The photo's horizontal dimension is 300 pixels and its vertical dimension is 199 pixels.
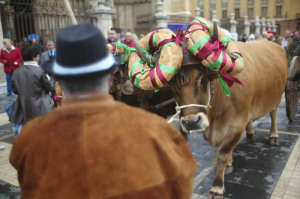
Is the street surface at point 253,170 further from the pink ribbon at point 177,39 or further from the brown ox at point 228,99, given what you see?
the pink ribbon at point 177,39

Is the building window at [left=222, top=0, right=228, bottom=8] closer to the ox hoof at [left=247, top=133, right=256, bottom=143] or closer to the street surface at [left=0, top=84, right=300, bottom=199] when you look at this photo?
the street surface at [left=0, top=84, right=300, bottom=199]

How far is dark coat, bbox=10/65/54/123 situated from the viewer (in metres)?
4.26

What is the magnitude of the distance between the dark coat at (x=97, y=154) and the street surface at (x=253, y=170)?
95.3 inches

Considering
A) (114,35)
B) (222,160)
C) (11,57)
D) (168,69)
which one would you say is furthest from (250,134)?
(11,57)

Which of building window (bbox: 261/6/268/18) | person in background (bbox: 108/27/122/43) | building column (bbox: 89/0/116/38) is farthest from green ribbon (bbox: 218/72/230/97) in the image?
building window (bbox: 261/6/268/18)

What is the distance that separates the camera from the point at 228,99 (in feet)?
11.7

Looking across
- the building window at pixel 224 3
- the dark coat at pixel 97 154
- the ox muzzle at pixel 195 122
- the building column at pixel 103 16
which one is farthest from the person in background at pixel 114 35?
the building window at pixel 224 3

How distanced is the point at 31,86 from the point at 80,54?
3.28m

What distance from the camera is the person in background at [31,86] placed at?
427cm

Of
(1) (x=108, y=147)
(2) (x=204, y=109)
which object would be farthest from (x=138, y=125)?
(2) (x=204, y=109)

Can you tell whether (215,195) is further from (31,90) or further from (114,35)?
(114,35)

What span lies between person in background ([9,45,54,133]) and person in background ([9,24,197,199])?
3075mm

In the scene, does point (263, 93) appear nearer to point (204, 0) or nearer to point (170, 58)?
point (170, 58)

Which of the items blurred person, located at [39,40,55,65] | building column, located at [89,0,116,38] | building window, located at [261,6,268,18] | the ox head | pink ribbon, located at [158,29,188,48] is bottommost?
the ox head
